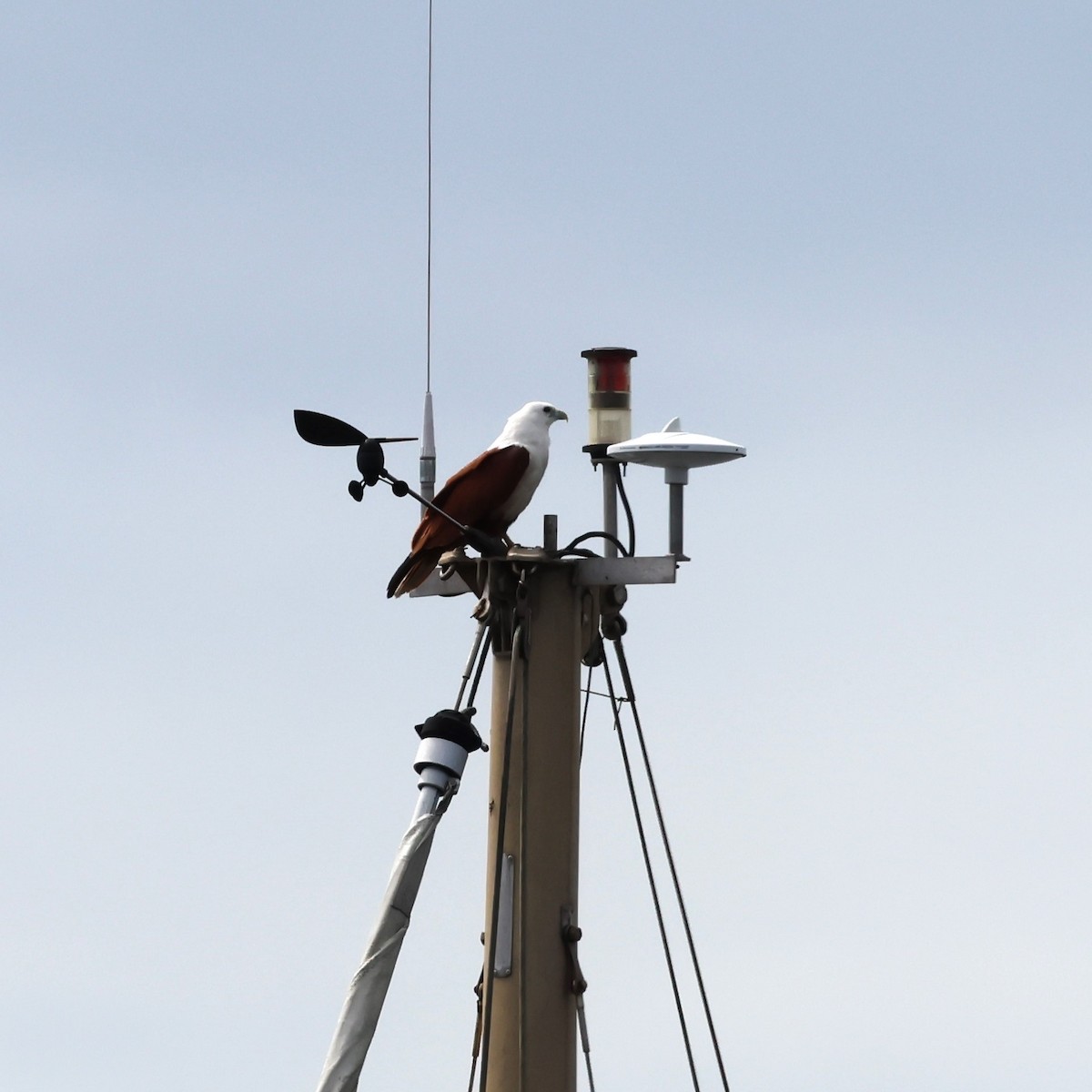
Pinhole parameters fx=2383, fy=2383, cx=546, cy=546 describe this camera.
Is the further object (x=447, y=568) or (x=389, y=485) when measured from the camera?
(x=447, y=568)

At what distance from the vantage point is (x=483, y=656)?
11109 mm

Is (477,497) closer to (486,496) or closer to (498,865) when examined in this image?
(486,496)

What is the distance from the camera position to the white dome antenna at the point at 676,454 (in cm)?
1095

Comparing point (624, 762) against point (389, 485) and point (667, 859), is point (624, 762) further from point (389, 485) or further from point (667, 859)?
point (389, 485)

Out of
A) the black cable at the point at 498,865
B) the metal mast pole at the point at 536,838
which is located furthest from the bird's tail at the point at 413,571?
the black cable at the point at 498,865

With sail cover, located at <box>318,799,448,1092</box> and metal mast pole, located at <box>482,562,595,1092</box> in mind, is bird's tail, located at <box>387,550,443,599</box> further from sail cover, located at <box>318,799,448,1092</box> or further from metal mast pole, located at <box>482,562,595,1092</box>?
sail cover, located at <box>318,799,448,1092</box>

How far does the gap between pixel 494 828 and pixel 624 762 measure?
2.52 ft

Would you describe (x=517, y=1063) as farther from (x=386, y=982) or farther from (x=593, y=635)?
(x=593, y=635)

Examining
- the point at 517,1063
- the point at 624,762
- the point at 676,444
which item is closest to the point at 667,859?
the point at 624,762

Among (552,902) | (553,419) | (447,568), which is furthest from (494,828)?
(553,419)

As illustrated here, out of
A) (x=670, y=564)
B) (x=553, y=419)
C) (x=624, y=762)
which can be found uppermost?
(x=553, y=419)

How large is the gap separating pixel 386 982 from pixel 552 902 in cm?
84

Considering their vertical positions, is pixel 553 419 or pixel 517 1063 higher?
pixel 553 419

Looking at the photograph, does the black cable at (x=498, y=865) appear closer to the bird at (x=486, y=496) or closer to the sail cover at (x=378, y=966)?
the sail cover at (x=378, y=966)
